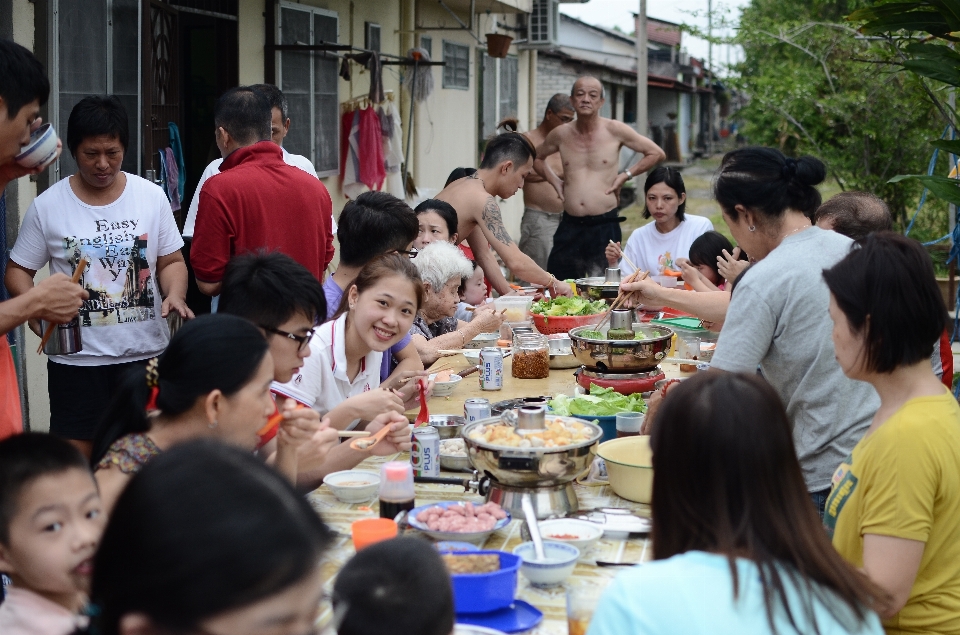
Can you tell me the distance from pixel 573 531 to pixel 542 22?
13708 mm

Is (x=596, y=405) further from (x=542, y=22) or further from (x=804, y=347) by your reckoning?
(x=542, y=22)

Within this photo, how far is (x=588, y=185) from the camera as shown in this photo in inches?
340

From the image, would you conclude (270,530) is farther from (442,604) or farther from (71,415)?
(71,415)

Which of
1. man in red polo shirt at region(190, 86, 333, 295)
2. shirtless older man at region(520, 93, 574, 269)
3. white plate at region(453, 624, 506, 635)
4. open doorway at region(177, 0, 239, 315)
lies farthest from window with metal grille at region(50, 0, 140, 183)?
shirtless older man at region(520, 93, 574, 269)

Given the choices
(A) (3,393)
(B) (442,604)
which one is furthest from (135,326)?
(B) (442,604)

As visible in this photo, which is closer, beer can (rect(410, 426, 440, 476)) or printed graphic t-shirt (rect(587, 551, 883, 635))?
printed graphic t-shirt (rect(587, 551, 883, 635))

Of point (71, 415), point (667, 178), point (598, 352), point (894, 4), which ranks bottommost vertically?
point (71, 415)

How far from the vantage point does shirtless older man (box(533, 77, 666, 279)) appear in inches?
335

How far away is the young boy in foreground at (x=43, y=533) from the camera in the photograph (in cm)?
192

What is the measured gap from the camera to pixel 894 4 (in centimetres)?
439

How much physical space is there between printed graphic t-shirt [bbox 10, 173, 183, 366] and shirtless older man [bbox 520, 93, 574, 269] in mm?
5376

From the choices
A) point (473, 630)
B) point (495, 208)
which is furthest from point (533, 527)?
point (495, 208)

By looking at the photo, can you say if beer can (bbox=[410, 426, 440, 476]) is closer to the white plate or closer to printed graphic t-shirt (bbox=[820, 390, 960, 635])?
the white plate

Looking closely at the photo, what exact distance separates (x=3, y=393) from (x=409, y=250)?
6.28 feet
